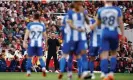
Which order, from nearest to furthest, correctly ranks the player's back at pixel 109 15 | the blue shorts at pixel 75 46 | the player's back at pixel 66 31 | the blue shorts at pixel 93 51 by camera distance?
the player's back at pixel 109 15 < the blue shorts at pixel 75 46 < the player's back at pixel 66 31 < the blue shorts at pixel 93 51

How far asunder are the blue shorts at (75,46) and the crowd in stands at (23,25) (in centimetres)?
951

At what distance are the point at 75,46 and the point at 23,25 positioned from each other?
1357 centimetres

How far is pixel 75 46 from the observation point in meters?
14.9

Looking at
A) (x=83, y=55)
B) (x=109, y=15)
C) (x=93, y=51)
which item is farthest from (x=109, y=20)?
(x=93, y=51)

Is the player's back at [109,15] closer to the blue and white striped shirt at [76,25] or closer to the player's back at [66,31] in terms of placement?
the blue and white striped shirt at [76,25]

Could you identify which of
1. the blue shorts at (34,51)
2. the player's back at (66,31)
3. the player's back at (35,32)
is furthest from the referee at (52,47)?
the player's back at (66,31)

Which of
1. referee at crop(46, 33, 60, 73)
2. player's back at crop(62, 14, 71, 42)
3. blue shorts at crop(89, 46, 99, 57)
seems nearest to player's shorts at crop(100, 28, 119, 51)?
player's back at crop(62, 14, 71, 42)

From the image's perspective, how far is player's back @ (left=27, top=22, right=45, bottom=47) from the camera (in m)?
18.3

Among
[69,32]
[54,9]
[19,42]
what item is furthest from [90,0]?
[69,32]

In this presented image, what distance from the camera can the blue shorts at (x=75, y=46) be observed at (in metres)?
14.7

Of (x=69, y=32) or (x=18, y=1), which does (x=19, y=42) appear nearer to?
(x=18, y=1)

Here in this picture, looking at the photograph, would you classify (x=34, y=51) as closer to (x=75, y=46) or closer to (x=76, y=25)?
(x=75, y=46)

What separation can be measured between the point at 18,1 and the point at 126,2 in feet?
23.1

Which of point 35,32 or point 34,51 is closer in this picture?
point 35,32
